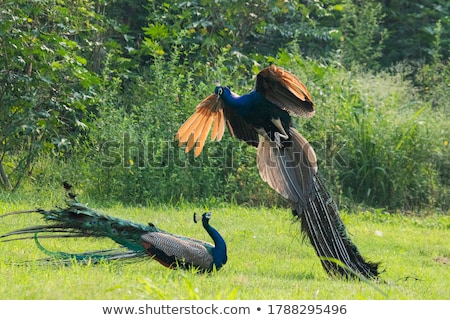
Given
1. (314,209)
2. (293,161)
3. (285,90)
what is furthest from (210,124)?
(314,209)

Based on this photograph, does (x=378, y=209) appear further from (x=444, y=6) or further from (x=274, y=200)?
(x=444, y=6)

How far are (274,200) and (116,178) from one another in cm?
189

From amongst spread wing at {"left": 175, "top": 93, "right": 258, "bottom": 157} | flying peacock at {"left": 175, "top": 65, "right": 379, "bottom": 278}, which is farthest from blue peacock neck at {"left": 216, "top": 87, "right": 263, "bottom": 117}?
spread wing at {"left": 175, "top": 93, "right": 258, "bottom": 157}

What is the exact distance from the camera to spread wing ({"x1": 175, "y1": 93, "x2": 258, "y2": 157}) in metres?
7.00

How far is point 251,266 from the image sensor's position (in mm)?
6613

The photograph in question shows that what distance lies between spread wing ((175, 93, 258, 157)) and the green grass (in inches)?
40.5

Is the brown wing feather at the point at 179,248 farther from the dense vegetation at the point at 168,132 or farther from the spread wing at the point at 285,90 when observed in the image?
the dense vegetation at the point at 168,132

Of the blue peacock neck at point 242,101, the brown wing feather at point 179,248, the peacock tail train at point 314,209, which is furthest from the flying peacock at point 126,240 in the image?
the blue peacock neck at point 242,101

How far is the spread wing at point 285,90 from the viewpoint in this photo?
20.2 feet

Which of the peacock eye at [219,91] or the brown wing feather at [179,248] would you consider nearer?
the brown wing feather at [179,248]

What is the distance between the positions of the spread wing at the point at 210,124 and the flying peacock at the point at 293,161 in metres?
0.04

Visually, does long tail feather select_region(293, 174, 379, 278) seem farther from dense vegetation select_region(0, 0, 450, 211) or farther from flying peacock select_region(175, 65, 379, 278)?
dense vegetation select_region(0, 0, 450, 211)

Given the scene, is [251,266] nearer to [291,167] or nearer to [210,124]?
[291,167]

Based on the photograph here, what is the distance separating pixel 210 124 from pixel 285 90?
992 mm
